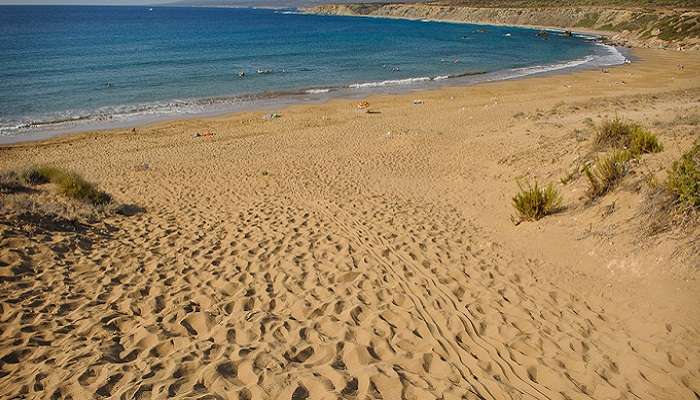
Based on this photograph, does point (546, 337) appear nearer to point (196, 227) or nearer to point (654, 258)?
point (654, 258)

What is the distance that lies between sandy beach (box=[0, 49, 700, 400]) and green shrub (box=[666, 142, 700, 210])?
0.49 m

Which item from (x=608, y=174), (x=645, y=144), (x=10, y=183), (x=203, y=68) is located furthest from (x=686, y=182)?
(x=203, y=68)

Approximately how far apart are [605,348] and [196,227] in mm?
6940

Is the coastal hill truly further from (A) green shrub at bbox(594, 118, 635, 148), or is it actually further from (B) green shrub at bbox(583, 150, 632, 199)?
(B) green shrub at bbox(583, 150, 632, 199)

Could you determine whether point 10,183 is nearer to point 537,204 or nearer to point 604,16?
point 537,204

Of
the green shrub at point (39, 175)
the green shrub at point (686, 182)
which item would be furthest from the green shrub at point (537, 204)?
the green shrub at point (39, 175)

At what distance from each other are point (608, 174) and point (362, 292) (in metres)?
5.01

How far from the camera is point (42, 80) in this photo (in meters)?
28.4

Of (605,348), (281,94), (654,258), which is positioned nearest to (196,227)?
(605,348)

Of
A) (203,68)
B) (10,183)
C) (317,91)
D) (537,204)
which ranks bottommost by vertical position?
(537,204)

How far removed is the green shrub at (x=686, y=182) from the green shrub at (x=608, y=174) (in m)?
1.28

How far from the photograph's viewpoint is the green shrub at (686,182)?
5617 millimetres

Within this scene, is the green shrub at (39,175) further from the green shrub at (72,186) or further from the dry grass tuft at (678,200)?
the dry grass tuft at (678,200)

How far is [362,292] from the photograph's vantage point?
575cm
